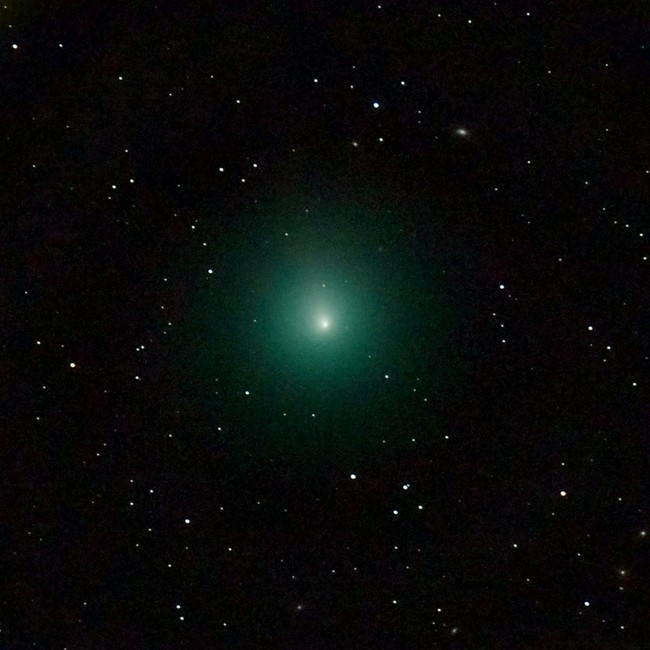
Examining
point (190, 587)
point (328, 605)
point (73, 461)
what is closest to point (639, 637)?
point (328, 605)

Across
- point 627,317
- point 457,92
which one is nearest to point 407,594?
point 627,317

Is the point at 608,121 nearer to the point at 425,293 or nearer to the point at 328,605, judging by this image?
the point at 425,293

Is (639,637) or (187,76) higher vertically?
(187,76)

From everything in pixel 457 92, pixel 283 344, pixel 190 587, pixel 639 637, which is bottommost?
pixel 639 637

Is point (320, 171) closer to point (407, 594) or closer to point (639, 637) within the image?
point (407, 594)

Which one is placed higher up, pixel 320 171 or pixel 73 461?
pixel 320 171

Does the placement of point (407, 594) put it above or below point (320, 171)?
below

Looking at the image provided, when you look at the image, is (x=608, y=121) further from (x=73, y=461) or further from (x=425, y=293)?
(x=73, y=461)

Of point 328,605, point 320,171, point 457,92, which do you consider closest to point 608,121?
point 457,92
